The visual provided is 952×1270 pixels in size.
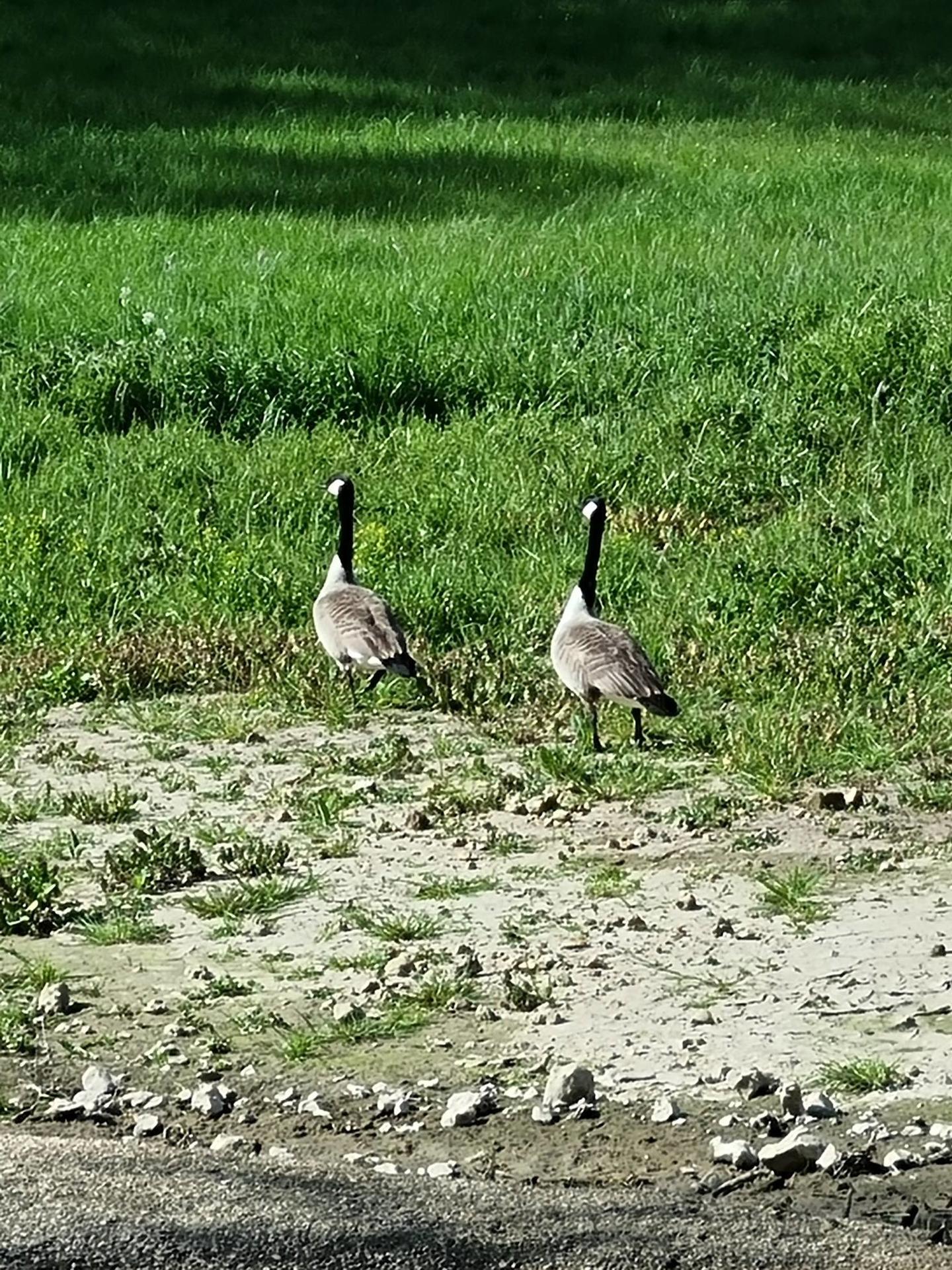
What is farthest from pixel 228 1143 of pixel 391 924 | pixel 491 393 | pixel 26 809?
pixel 491 393

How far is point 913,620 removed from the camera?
10320 mm

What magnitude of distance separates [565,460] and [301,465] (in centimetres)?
154

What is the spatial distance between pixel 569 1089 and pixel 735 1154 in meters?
0.57

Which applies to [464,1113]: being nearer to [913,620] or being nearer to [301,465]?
[913,620]

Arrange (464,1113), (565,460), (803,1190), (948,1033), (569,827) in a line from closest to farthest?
(803,1190), (464,1113), (948,1033), (569,827), (565,460)

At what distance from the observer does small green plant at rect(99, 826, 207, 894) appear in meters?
7.51

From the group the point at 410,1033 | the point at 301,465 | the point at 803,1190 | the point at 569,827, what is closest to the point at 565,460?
the point at 301,465

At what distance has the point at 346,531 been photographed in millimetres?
10422

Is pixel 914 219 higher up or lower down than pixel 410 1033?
higher up

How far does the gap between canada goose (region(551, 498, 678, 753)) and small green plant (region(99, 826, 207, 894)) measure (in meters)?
1.82

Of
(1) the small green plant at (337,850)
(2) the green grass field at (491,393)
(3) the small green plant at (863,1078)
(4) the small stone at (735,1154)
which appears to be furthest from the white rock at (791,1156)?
(2) the green grass field at (491,393)

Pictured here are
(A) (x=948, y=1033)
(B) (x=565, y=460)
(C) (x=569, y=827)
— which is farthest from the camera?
(B) (x=565, y=460)

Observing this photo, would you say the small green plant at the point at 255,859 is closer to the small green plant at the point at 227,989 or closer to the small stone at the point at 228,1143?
the small green plant at the point at 227,989

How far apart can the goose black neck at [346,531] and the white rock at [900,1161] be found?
18.0ft
